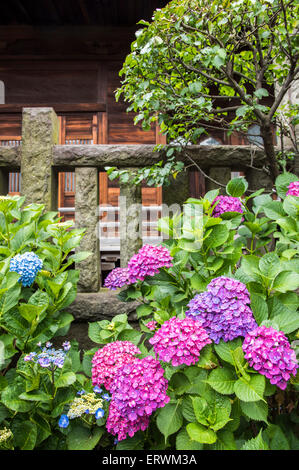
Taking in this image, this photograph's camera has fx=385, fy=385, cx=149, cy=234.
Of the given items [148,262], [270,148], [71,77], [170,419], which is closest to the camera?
[170,419]

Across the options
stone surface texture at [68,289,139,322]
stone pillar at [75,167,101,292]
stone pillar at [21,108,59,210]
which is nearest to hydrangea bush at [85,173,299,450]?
stone surface texture at [68,289,139,322]

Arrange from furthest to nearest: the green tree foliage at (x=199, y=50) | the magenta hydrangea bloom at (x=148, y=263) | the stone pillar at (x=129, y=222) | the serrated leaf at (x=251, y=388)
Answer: the stone pillar at (x=129, y=222), the green tree foliage at (x=199, y=50), the magenta hydrangea bloom at (x=148, y=263), the serrated leaf at (x=251, y=388)

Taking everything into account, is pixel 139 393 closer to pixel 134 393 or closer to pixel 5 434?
pixel 134 393

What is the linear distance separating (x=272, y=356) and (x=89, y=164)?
137 centimetres

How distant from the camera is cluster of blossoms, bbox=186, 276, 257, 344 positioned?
103 centimetres

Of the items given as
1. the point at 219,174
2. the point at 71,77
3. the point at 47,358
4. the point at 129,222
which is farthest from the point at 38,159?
the point at 71,77

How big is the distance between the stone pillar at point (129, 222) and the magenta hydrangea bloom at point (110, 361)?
725 millimetres

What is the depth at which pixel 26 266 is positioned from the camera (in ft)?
4.49

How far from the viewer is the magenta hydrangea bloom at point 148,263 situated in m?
1.30

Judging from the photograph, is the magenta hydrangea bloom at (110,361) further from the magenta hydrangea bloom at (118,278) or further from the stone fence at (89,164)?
the stone fence at (89,164)

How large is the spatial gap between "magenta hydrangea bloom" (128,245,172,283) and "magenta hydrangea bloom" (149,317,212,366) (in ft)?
1.00

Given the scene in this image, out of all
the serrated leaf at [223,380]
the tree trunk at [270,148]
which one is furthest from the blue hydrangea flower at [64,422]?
the tree trunk at [270,148]

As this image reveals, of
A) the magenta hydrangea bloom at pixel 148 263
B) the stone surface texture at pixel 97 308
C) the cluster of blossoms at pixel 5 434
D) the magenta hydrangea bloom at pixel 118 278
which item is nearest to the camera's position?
the cluster of blossoms at pixel 5 434
